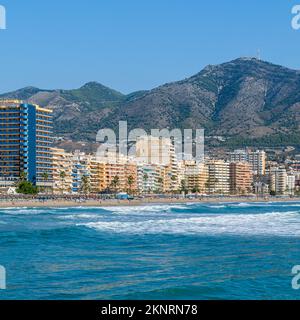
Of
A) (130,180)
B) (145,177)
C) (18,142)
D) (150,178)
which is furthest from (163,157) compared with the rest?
(18,142)

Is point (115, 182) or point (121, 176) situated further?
point (121, 176)

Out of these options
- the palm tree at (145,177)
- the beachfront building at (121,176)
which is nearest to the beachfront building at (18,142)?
the beachfront building at (121,176)

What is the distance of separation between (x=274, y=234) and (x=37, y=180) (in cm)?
9728

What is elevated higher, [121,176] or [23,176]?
[121,176]

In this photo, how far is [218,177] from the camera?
187500mm

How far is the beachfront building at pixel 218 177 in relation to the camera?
17875 centimetres

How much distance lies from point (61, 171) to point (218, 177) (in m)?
62.2

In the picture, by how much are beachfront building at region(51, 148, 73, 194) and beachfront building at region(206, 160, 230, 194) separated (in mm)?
Answer: 44258

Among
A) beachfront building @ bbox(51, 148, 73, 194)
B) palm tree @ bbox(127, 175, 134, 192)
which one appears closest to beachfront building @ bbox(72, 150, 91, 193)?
beachfront building @ bbox(51, 148, 73, 194)

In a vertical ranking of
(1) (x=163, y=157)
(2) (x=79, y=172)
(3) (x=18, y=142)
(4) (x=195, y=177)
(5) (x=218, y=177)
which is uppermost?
(1) (x=163, y=157)

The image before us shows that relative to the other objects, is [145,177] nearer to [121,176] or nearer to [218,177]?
[121,176]
